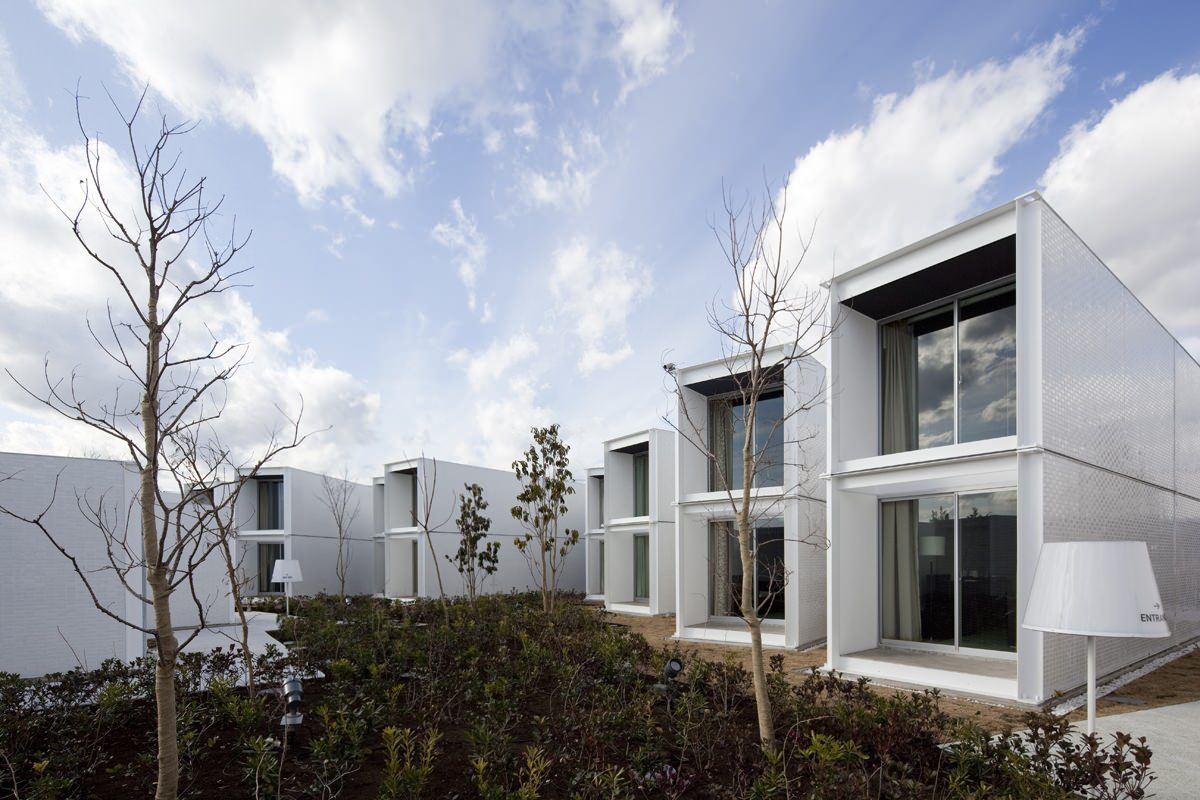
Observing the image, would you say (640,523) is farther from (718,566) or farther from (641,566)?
(718,566)

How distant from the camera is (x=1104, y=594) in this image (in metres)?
4.46

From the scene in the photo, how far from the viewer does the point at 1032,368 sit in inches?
285

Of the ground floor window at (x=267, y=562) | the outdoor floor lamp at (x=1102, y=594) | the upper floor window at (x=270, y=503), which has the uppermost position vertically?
the outdoor floor lamp at (x=1102, y=594)

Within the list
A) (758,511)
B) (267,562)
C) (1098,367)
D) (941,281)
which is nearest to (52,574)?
(758,511)

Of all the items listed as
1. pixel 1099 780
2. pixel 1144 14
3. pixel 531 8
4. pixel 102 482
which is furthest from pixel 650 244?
pixel 102 482

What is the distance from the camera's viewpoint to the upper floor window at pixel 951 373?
28.9 feet

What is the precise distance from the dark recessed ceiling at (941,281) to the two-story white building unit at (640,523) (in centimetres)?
880

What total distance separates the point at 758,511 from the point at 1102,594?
26.5ft

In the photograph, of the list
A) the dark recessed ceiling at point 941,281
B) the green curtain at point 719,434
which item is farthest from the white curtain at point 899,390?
the green curtain at point 719,434

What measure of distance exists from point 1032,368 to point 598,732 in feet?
19.4

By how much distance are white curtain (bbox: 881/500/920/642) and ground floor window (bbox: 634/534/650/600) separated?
10.3 meters

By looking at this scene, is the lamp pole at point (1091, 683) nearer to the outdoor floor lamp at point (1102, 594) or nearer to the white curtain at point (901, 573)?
the outdoor floor lamp at point (1102, 594)

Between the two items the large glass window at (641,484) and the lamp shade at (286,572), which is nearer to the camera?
the lamp shade at (286,572)

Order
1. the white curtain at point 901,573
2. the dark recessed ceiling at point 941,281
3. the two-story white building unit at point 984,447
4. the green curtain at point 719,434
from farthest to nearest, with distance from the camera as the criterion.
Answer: the green curtain at point 719,434 < the white curtain at point 901,573 < the dark recessed ceiling at point 941,281 < the two-story white building unit at point 984,447
